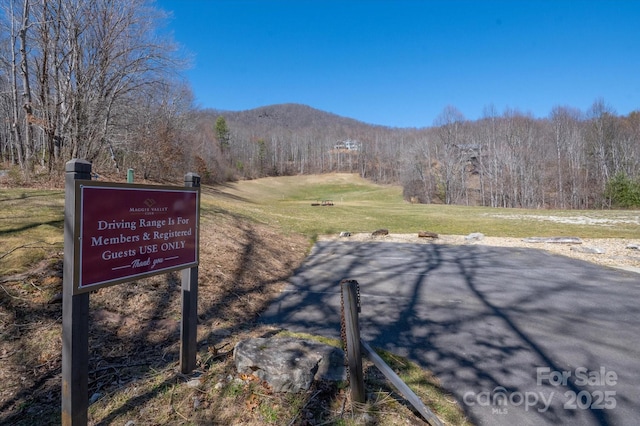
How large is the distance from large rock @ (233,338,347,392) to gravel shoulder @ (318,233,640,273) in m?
7.91

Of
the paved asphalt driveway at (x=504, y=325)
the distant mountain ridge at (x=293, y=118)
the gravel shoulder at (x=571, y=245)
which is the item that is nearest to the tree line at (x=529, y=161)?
the gravel shoulder at (x=571, y=245)

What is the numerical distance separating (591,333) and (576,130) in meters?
50.1

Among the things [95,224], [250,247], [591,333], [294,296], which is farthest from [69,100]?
[591,333]

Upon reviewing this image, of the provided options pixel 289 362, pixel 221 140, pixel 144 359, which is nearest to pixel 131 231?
pixel 144 359

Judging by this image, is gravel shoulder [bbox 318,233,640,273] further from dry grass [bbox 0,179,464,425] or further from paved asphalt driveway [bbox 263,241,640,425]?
dry grass [bbox 0,179,464,425]

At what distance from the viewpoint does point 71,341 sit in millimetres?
1999

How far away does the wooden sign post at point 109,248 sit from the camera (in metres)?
1.99

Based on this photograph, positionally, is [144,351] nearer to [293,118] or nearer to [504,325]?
[504,325]

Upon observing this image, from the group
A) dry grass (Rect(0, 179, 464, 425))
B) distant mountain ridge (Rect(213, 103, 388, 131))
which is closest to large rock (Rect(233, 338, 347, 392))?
dry grass (Rect(0, 179, 464, 425))

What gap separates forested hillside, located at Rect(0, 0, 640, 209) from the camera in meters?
13.7

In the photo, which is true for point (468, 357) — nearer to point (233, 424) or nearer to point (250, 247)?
point (233, 424)

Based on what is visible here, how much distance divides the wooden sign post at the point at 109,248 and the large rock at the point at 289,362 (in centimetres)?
50

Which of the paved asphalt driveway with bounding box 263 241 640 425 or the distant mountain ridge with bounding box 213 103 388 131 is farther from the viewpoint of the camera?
the distant mountain ridge with bounding box 213 103 388 131

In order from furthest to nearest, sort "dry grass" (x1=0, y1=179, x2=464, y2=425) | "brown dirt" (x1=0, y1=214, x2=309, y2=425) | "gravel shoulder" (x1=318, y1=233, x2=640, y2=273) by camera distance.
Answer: "gravel shoulder" (x1=318, y1=233, x2=640, y2=273) < "brown dirt" (x1=0, y1=214, x2=309, y2=425) < "dry grass" (x1=0, y1=179, x2=464, y2=425)
